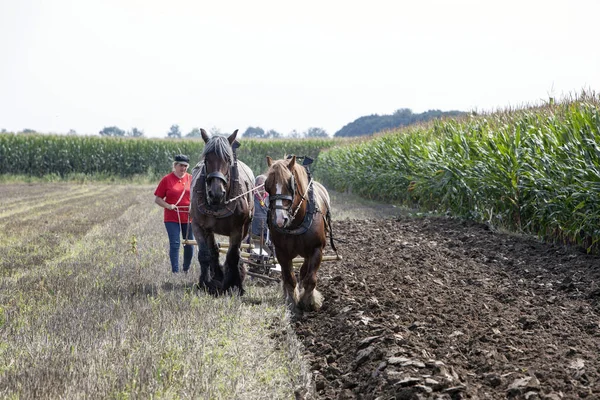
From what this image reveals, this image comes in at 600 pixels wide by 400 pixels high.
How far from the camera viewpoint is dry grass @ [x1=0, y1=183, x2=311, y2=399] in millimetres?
4504

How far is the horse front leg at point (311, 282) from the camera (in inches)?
267

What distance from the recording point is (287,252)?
263 inches

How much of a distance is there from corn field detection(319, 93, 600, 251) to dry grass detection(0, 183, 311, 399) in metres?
5.02

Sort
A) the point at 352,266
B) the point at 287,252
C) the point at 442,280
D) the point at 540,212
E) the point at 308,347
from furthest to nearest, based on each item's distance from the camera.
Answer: the point at 540,212
the point at 352,266
the point at 442,280
the point at 287,252
the point at 308,347

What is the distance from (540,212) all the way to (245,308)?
20.1ft

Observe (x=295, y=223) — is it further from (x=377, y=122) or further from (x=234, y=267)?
(x=377, y=122)

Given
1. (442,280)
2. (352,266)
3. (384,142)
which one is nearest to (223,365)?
(442,280)

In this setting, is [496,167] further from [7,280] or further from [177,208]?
[7,280]

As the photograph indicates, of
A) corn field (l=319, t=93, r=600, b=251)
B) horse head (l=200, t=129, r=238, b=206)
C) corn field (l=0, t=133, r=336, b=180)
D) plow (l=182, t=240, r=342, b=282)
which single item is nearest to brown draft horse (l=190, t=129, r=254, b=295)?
horse head (l=200, t=129, r=238, b=206)

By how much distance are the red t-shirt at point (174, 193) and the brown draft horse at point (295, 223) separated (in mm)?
2936

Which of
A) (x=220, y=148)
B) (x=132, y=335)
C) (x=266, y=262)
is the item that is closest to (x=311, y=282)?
(x=266, y=262)

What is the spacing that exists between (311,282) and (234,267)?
1.39 m

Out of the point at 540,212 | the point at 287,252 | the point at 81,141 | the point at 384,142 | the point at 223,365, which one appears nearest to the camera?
the point at 223,365

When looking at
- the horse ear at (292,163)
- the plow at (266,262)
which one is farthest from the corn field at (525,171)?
the horse ear at (292,163)
